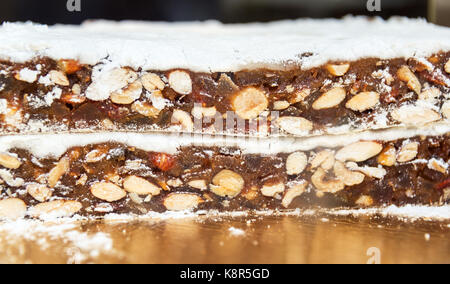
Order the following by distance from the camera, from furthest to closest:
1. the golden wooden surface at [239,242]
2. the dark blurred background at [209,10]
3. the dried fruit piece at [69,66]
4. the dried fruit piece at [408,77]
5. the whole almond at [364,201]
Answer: the dark blurred background at [209,10]
the whole almond at [364,201]
the dried fruit piece at [408,77]
the dried fruit piece at [69,66]
the golden wooden surface at [239,242]

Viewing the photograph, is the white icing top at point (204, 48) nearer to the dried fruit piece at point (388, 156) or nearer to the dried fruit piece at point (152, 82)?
the dried fruit piece at point (152, 82)

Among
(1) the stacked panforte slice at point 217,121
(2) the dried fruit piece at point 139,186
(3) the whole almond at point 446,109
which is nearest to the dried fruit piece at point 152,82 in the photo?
(1) the stacked panforte slice at point 217,121

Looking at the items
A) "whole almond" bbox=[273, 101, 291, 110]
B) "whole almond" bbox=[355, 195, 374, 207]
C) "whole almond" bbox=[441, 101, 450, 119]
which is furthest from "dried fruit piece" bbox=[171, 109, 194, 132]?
"whole almond" bbox=[441, 101, 450, 119]

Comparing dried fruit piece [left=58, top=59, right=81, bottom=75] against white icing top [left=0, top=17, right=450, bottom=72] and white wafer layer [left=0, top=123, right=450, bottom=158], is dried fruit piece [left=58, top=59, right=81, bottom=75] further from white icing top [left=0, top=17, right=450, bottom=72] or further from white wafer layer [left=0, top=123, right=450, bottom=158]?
white wafer layer [left=0, top=123, right=450, bottom=158]

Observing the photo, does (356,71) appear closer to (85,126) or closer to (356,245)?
(356,245)
